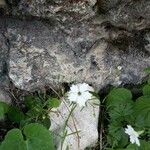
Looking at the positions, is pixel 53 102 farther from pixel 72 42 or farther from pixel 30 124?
pixel 72 42

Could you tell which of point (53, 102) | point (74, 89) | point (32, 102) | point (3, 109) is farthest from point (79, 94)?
point (3, 109)

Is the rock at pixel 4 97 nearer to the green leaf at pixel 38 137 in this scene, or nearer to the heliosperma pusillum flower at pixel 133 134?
the green leaf at pixel 38 137

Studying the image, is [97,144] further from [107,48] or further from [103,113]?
[107,48]

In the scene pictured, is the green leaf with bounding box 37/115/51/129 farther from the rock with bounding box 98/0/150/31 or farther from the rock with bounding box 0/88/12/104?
the rock with bounding box 98/0/150/31

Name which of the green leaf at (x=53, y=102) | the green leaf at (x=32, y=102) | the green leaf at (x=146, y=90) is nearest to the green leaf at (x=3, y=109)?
the green leaf at (x=32, y=102)

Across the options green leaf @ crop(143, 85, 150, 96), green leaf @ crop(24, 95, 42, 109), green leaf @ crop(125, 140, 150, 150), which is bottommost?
green leaf @ crop(125, 140, 150, 150)

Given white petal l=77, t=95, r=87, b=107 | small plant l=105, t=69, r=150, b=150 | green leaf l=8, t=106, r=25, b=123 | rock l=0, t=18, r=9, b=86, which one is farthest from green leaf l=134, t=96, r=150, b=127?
rock l=0, t=18, r=9, b=86
